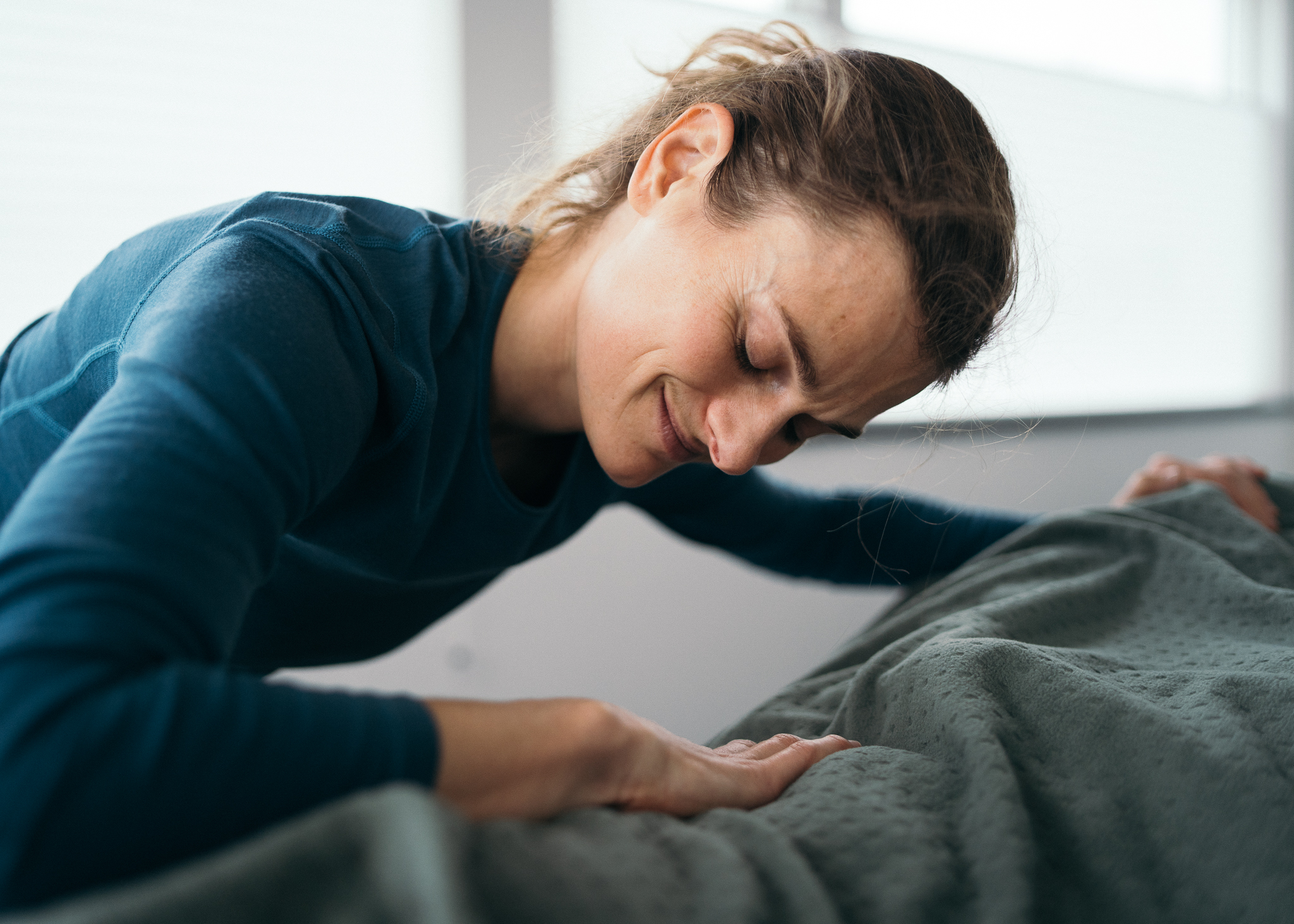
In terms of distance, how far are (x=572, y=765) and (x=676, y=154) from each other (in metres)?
0.60

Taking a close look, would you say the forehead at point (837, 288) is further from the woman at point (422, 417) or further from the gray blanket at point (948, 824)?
the gray blanket at point (948, 824)

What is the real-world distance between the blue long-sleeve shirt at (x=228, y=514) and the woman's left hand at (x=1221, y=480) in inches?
37.1

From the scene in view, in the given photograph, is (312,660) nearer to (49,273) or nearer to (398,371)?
(398,371)

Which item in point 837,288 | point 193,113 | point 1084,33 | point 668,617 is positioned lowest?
point 668,617

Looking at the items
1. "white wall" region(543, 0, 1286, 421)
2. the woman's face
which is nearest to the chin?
the woman's face

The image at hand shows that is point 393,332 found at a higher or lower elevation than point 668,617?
higher

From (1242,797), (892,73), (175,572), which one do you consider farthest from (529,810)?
(892,73)

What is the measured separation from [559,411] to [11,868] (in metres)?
0.66

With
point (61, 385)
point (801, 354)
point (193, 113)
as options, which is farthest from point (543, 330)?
point (193, 113)

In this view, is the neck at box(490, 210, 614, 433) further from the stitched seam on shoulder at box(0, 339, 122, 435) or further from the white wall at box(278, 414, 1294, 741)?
the white wall at box(278, 414, 1294, 741)

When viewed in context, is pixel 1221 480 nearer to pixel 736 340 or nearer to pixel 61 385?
pixel 736 340

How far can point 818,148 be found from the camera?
0.72 m

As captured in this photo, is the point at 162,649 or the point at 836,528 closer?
the point at 162,649

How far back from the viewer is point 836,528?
1.30 meters
